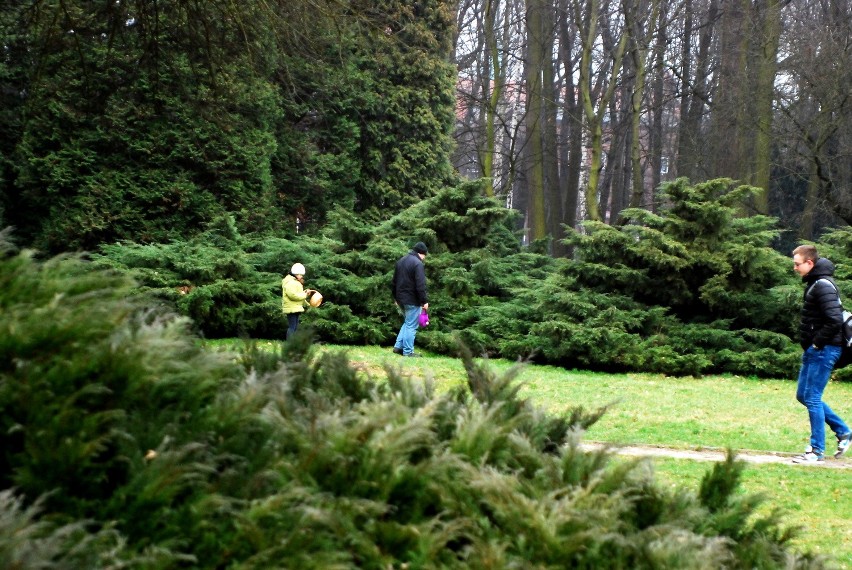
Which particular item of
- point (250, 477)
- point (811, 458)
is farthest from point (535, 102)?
point (250, 477)

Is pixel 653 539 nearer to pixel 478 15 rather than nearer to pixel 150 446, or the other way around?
pixel 150 446

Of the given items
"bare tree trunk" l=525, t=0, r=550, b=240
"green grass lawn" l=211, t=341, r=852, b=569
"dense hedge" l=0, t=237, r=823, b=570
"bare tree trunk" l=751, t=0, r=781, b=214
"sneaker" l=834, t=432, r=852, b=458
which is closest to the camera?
A: "dense hedge" l=0, t=237, r=823, b=570

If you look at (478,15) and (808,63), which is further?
(478,15)

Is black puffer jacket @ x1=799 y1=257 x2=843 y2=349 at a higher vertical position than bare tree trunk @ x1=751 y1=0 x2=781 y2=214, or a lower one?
lower

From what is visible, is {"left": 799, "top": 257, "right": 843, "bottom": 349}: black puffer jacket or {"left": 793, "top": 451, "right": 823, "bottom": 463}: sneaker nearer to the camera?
{"left": 799, "top": 257, "right": 843, "bottom": 349}: black puffer jacket

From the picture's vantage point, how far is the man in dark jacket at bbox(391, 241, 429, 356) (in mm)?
15359

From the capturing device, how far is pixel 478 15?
34219 mm

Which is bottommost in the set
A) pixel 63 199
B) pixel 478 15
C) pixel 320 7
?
pixel 63 199

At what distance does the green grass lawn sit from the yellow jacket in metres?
1.35

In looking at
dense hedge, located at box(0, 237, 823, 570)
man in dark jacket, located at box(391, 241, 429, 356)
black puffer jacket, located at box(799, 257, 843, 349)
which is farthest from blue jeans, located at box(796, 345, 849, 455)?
man in dark jacket, located at box(391, 241, 429, 356)

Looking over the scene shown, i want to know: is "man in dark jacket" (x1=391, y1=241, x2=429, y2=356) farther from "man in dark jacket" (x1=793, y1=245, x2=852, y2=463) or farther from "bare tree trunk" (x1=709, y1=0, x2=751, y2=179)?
"bare tree trunk" (x1=709, y1=0, x2=751, y2=179)

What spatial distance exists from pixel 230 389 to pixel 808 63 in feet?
75.7

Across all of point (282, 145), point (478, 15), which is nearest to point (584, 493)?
point (282, 145)

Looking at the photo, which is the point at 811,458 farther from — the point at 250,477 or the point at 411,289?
the point at 411,289
